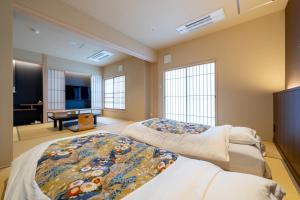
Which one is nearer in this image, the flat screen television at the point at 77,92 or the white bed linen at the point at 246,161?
the white bed linen at the point at 246,161

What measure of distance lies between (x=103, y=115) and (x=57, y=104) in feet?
7.18

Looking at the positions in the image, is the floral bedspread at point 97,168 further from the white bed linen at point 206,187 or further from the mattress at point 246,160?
the mattress at point 246,160

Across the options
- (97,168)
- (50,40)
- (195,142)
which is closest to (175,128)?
(195,142)

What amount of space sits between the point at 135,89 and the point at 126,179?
498cm

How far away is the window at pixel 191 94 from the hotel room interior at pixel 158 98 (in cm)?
3

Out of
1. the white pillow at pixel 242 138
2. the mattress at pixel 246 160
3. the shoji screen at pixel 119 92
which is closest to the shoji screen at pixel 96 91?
the shoji screen at pixel 119 92

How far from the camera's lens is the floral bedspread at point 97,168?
0.61 m

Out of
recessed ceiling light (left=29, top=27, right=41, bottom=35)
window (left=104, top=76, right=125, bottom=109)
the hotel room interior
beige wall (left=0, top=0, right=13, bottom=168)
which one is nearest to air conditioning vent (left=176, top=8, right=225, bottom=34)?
the hotel room interior

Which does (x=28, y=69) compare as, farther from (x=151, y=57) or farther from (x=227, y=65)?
(x=227, y=65)

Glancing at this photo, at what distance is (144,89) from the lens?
17.2 feet

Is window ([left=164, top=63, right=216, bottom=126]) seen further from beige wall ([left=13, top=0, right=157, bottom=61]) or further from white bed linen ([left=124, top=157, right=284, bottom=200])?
white bed linen ([left=124, top=157, right=284, bottom=200])

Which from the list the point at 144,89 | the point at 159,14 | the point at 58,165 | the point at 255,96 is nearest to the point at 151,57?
the point at 144,89

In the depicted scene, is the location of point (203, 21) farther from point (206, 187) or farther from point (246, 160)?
point (206, 187)

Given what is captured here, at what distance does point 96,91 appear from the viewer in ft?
23.0
